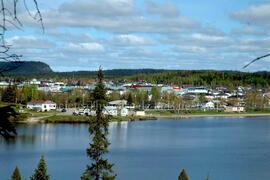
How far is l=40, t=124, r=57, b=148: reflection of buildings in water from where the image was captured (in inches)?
909

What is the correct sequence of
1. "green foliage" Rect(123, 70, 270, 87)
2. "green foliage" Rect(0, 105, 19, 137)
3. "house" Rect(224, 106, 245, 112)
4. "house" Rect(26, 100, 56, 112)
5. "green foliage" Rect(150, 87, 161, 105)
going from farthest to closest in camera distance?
"green foliage" Rect(123, 70, 270, 87)
"house" Rect(224, 106, 245, 112)
"green foliage" Rect(150, 87, 161, 105)
"house" Rect(26, 100, 56, 112)
"green foliage" Rect(0, 105, 19, 137)

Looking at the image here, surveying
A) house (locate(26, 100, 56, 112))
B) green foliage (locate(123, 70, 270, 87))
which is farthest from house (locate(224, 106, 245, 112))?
green foliage (locate(123, 70, 270, 87))

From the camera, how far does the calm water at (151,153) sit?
1638 centimetres

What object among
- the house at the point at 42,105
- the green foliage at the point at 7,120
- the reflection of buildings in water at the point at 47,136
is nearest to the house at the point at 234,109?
the house at the point at 42,105

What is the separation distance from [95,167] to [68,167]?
17.9 ft

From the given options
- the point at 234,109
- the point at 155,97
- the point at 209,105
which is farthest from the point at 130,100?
the point at 234,109

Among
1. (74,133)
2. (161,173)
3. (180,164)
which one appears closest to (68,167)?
(161,173)

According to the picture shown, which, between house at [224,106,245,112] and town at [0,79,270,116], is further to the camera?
house at [224,106,245,112]

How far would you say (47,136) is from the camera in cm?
2623

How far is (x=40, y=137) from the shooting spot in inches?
1010

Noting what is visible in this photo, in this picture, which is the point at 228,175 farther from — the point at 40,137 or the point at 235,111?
the point at 235,111

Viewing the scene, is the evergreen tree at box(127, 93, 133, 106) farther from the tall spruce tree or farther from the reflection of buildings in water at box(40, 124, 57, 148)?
the tall spruce tree

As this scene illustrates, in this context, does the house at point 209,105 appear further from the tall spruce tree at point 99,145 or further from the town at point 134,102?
the tall spruce tree at point 99,145

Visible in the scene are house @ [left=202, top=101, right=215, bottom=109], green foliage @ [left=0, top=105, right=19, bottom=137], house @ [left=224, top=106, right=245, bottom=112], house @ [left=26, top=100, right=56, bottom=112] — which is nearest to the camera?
green foliage @ [left=0, top=105, right=19, bottom=137]
